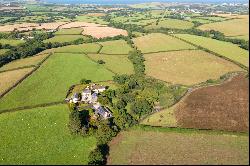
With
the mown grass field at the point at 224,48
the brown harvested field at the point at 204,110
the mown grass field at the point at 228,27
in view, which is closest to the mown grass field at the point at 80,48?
the mown grass field at the point at 224,48

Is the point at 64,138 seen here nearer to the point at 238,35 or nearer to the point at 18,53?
the point at 18,53

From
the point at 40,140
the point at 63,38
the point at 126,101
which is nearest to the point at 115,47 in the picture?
the point at 63,38

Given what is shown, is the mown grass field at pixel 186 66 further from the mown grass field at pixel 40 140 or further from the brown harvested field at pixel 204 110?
the mown grass field at pixel 40 140

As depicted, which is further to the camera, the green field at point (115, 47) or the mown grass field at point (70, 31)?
the mown grass field at point (70, 31)

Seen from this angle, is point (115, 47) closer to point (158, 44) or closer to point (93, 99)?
point (158, 44)

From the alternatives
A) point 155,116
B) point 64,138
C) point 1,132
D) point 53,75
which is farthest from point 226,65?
point 1,132

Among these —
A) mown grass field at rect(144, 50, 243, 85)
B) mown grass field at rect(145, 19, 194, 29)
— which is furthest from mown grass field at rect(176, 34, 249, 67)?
mown grass field at rect(145, 19, 194, 29)
